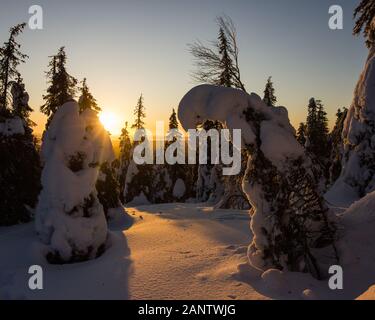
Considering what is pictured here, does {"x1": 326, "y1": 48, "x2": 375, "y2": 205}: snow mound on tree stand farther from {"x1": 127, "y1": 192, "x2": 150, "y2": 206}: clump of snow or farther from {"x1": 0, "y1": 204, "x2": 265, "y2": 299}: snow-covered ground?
{"x1": 127, "y1": 192, "x2": 150, "y2": 206}: clump of snow

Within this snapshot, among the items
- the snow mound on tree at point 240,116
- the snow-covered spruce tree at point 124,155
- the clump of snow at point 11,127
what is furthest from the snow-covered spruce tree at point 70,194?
the snow-covered spruce tree at point 124,155

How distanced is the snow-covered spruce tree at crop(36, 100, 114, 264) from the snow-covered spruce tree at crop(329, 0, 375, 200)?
33.6 ft

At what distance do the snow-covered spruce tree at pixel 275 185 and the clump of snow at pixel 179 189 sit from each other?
32660 millimetres

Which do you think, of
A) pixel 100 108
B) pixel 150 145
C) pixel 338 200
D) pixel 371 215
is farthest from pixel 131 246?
pixel 150 145

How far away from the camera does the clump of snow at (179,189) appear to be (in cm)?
3850

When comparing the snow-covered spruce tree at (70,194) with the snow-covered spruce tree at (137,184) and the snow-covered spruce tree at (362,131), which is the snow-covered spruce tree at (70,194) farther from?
the snow-covered spruce tree at (137,184)

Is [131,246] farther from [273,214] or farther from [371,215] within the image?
[371,215]

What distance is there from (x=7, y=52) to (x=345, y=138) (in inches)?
844

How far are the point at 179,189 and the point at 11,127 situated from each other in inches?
1062

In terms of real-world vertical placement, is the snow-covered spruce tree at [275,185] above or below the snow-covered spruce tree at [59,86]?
below

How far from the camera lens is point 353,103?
532 inches

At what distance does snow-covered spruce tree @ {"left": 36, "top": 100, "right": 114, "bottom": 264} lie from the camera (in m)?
7.97

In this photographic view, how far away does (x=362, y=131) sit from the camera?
12.9 meters

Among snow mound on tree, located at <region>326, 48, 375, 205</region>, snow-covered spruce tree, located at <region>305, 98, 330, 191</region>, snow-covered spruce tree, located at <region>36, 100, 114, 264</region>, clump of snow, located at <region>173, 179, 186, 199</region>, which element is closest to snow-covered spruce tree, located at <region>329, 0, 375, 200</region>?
snow mound on tree, located at <region>326, 48, 375, 205</region>
